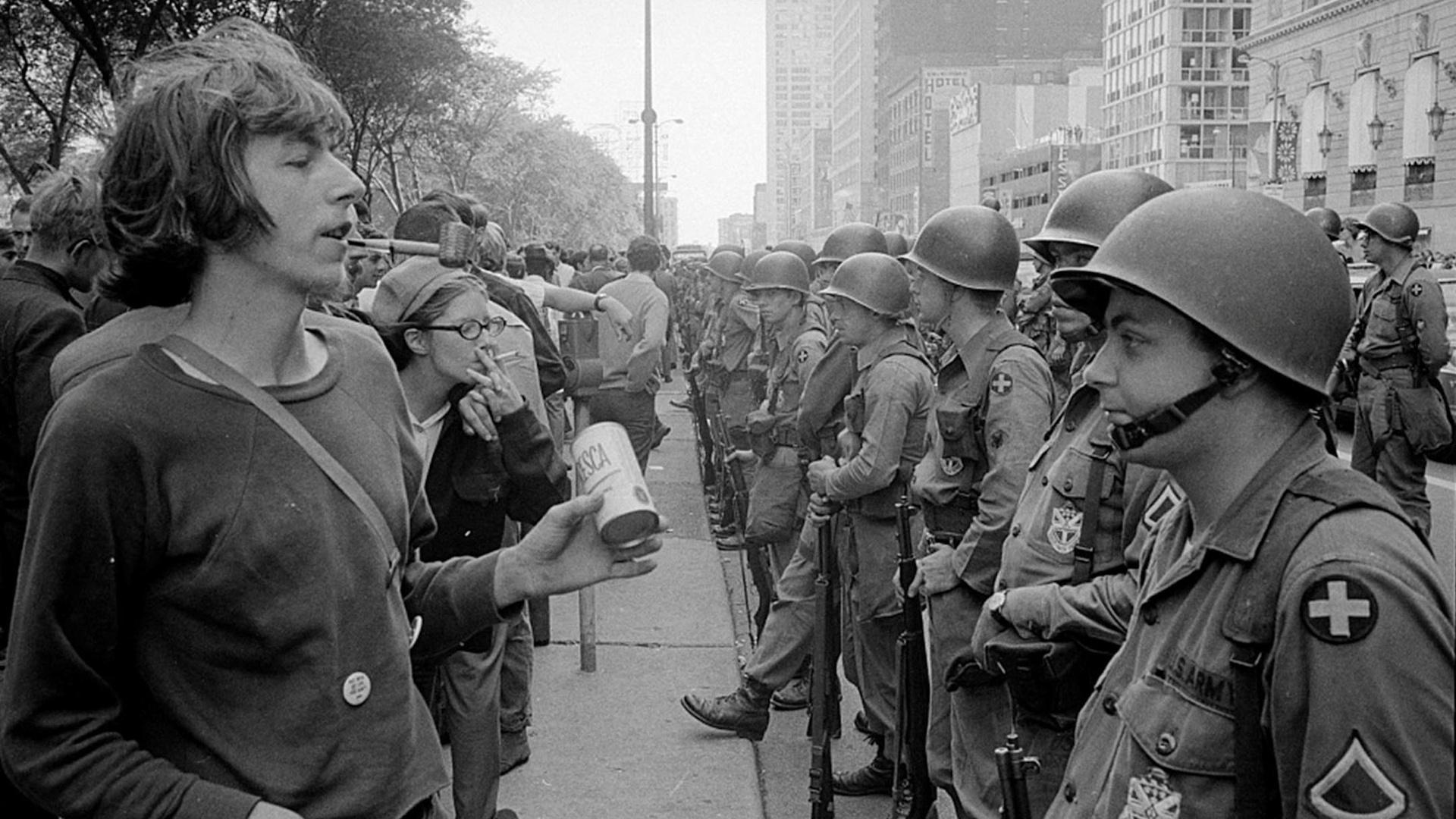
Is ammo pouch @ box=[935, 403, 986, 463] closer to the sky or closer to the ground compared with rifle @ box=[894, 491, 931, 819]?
closer to the sky

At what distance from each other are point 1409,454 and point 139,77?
8866 millimetres

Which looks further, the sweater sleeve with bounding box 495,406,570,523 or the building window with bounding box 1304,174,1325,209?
the building window with bounding box 1304,174,1325,209

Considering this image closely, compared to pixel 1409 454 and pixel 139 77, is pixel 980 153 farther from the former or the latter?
pixel 139 77

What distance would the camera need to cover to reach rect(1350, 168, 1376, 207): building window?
2331 inches

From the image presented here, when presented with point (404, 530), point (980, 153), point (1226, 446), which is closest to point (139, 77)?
point (404, 530)

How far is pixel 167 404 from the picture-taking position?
202cm

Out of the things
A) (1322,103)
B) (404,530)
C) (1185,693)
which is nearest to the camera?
(1185,693)

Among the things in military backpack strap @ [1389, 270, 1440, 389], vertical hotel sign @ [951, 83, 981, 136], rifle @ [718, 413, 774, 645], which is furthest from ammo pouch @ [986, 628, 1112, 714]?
vertical hotel sign @ [951, 83, 981, 136]

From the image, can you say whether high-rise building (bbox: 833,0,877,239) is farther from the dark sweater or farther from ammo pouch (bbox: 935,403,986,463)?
the dark sweater

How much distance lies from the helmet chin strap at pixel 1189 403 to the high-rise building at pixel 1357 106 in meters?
48.3

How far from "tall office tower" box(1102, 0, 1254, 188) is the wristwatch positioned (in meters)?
112

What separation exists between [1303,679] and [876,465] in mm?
3711

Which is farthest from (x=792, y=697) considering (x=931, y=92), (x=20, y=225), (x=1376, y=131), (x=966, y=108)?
(x=931, y=92)

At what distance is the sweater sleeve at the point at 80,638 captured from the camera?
1.93 m
